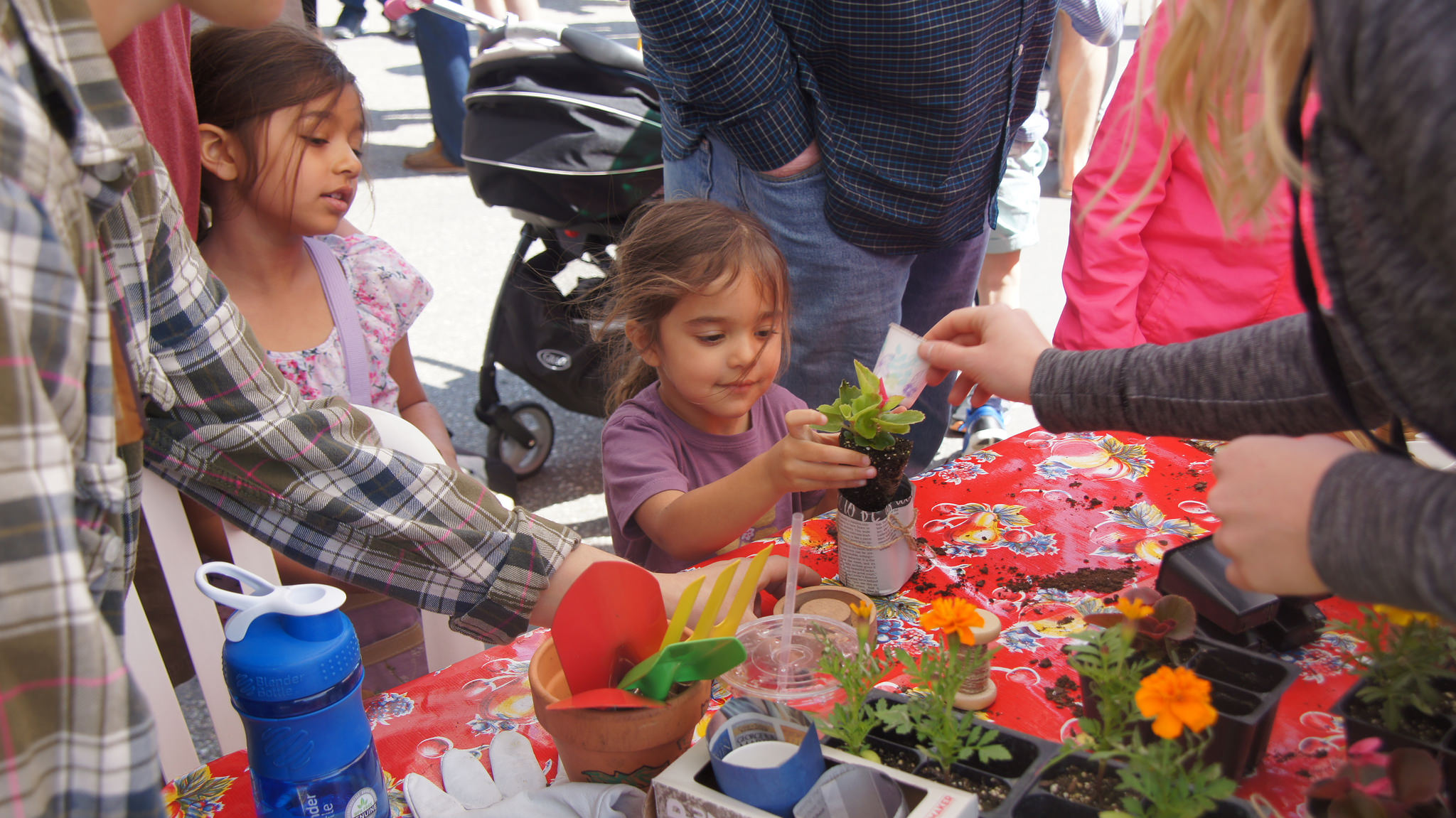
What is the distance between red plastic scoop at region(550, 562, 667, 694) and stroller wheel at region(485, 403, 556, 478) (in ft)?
7.62

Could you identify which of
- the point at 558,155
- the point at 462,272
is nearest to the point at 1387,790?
the point at 558,155

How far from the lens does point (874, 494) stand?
1.24 metres

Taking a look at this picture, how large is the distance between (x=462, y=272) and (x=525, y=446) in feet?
A: 6.60

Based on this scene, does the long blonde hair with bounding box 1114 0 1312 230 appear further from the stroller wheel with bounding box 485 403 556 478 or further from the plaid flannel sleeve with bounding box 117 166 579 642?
the stroller wheel with bounding box 485 403 556 478

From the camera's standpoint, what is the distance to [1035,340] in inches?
48.5

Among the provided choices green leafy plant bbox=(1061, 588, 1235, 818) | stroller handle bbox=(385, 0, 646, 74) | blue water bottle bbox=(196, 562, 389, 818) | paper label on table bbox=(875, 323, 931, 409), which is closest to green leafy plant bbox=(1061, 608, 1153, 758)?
green leafy plant bbox=(1061, 588, 1235, 818)

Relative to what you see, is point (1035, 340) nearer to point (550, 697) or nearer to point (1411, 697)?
point (1411, 697)

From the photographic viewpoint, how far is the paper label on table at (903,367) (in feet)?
4.16

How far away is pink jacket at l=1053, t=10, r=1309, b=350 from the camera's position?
2088 millimetres

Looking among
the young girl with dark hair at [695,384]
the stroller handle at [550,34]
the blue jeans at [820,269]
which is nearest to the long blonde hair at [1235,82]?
the young girl with dark hair at [695,384]

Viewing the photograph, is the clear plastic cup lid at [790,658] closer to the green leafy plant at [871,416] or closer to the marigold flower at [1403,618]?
the green leafy plant at [871,416]

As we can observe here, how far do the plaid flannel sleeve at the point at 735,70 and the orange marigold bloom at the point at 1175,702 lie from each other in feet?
4.42


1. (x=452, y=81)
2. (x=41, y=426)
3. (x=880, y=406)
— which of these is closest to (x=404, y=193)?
(x=452, y=81)

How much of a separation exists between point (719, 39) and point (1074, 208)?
119 centimetres
